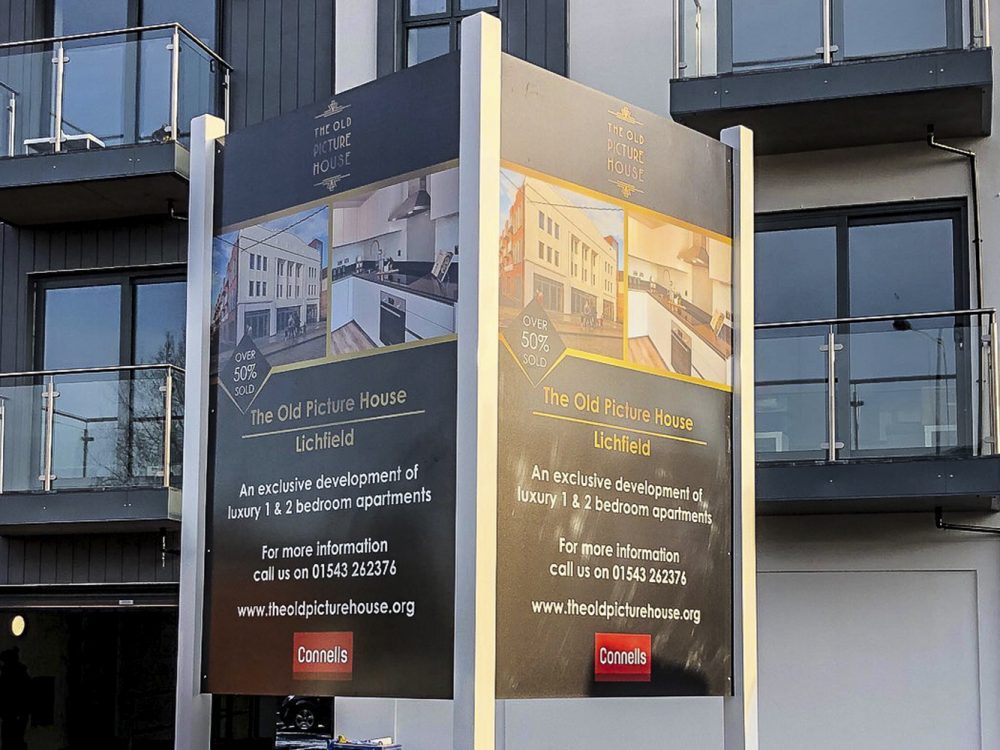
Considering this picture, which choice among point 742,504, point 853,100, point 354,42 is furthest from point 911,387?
point 742,504

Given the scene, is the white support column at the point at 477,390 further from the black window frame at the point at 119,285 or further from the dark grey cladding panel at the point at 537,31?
the black window frame at the point at 119,285

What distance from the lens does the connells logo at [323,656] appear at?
14.3 feet

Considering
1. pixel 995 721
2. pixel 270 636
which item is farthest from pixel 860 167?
pixel 270 636

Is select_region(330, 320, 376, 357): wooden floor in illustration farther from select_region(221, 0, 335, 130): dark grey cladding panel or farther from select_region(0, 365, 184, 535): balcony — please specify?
select_region(221, 0, 335, 130): dark grey cladding panel

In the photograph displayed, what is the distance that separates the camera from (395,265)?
438 cm

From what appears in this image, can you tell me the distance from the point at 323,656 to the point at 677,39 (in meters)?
9.03

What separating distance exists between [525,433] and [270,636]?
1069 millimetres

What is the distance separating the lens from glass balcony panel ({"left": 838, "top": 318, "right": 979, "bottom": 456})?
37.2 feet

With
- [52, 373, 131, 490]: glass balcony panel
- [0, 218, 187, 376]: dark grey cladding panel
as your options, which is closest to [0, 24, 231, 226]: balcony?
[0, 218, 187, 376]: dark grey cladding panel

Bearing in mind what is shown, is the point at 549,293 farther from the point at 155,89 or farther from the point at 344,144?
the point at 155,89

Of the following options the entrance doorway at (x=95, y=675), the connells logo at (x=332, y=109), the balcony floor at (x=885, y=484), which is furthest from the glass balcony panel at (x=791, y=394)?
the connells logo at (x=332, y=109)

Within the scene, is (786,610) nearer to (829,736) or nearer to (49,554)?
(829,736)

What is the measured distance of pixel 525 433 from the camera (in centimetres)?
424

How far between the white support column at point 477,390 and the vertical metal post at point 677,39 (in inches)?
328
